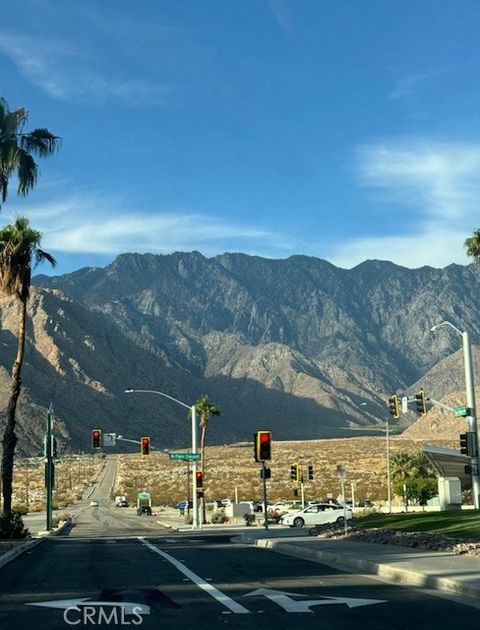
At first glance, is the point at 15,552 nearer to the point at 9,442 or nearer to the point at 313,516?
the point at 9,442

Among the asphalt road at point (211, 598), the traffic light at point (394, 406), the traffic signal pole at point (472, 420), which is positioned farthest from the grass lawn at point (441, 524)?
the traffic light at point (394, 406)

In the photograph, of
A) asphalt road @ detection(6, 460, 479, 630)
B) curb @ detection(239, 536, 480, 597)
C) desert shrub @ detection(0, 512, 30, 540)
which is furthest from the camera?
desert shrub @ detection(0, 512, 30, 540)

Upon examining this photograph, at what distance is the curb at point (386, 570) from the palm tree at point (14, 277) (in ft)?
41.9

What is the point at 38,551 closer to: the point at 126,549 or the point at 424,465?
the point at 126,549

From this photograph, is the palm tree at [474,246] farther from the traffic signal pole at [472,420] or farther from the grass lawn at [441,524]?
the grass lawn at [441,524]

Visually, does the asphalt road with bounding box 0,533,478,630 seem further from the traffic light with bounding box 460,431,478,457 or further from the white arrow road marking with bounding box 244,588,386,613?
the traffic light with bounding box 460,431,478,457

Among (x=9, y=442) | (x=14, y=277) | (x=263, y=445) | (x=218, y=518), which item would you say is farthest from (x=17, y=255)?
(x=218, y=518)

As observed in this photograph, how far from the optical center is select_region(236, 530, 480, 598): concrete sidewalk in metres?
16.7

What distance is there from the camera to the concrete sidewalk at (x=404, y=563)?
16734mm

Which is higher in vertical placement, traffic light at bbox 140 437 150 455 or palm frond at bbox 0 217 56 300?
palm frond at bbox 0 217 56 300

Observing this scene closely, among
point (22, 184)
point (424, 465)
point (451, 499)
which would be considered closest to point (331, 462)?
point (424, 465)

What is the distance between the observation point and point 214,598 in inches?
612

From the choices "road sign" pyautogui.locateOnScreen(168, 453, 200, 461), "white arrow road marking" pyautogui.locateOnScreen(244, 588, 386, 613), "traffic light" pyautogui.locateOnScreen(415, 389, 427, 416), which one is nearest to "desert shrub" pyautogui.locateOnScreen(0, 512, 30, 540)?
"road sign" pyautogui.locateOnScreen(168, 453, 200, 461)

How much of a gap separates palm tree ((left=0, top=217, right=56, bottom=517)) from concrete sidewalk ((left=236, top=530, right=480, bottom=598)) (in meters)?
13.0
